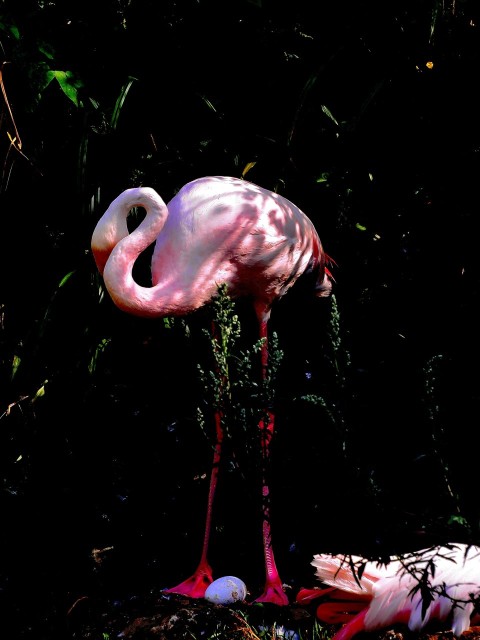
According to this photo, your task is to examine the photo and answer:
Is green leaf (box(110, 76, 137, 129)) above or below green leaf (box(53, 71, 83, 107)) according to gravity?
below

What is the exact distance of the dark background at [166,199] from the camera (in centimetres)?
289

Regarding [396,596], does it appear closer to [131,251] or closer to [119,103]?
[131,251]

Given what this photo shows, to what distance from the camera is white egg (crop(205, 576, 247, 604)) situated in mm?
2498

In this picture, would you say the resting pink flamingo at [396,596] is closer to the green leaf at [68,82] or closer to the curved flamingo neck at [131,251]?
the curved flamingo neck at [131,251]

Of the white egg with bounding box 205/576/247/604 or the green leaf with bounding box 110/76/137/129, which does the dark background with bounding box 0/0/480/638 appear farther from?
the white egg with bounding box 205/576/247/604

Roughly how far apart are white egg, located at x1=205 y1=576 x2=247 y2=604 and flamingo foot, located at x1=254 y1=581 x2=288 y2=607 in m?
0.07

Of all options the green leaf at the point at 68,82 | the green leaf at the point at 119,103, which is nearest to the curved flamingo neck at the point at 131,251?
the green leaf at the point at 68,82

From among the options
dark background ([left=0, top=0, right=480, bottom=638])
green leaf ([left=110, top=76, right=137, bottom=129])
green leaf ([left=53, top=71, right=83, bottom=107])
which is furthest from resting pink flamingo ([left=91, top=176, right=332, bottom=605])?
green leaf ([left=110, top=76, right=137, bottom=129])

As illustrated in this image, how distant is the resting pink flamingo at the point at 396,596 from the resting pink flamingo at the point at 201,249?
1.06ft

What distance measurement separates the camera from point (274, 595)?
2566mm

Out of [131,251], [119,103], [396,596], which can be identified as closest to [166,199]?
[119,103]

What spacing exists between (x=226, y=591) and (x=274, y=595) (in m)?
0.17

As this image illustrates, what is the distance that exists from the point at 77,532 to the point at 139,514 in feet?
0.83

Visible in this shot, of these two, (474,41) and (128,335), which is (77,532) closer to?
(128,335)
